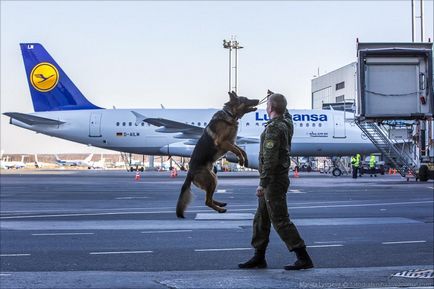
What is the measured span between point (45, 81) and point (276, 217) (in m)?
3.26

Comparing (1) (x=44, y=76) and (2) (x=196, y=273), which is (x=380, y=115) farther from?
(2) (x=196, y=273)

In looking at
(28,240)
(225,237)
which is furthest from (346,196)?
(28,240)

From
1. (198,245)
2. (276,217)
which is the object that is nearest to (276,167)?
(276,217)

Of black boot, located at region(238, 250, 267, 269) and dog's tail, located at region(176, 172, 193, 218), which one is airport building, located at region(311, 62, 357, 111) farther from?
black boot, located at region(238, 250, 267, 269)

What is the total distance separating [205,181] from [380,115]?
53.7 inches

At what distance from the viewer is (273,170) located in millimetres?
3990

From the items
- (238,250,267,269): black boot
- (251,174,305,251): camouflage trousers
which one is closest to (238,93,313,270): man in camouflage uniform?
(251,174,305,251): camouflage trousers

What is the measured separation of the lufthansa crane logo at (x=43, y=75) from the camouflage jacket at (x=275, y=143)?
105 centimetres

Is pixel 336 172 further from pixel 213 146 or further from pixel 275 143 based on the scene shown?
pixel 213 146

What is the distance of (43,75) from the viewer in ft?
10.6

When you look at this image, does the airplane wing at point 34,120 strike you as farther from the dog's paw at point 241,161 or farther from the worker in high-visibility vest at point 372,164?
the worker in high-visibility vest at point 372,164

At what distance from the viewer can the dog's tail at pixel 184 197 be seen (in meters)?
2.28

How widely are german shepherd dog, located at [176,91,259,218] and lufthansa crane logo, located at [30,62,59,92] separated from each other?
1.22 m

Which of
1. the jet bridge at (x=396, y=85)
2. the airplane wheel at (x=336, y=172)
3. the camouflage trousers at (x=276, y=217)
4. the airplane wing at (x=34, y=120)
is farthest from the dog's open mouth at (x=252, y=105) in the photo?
the airplane wheel at (x=336, y=172)
